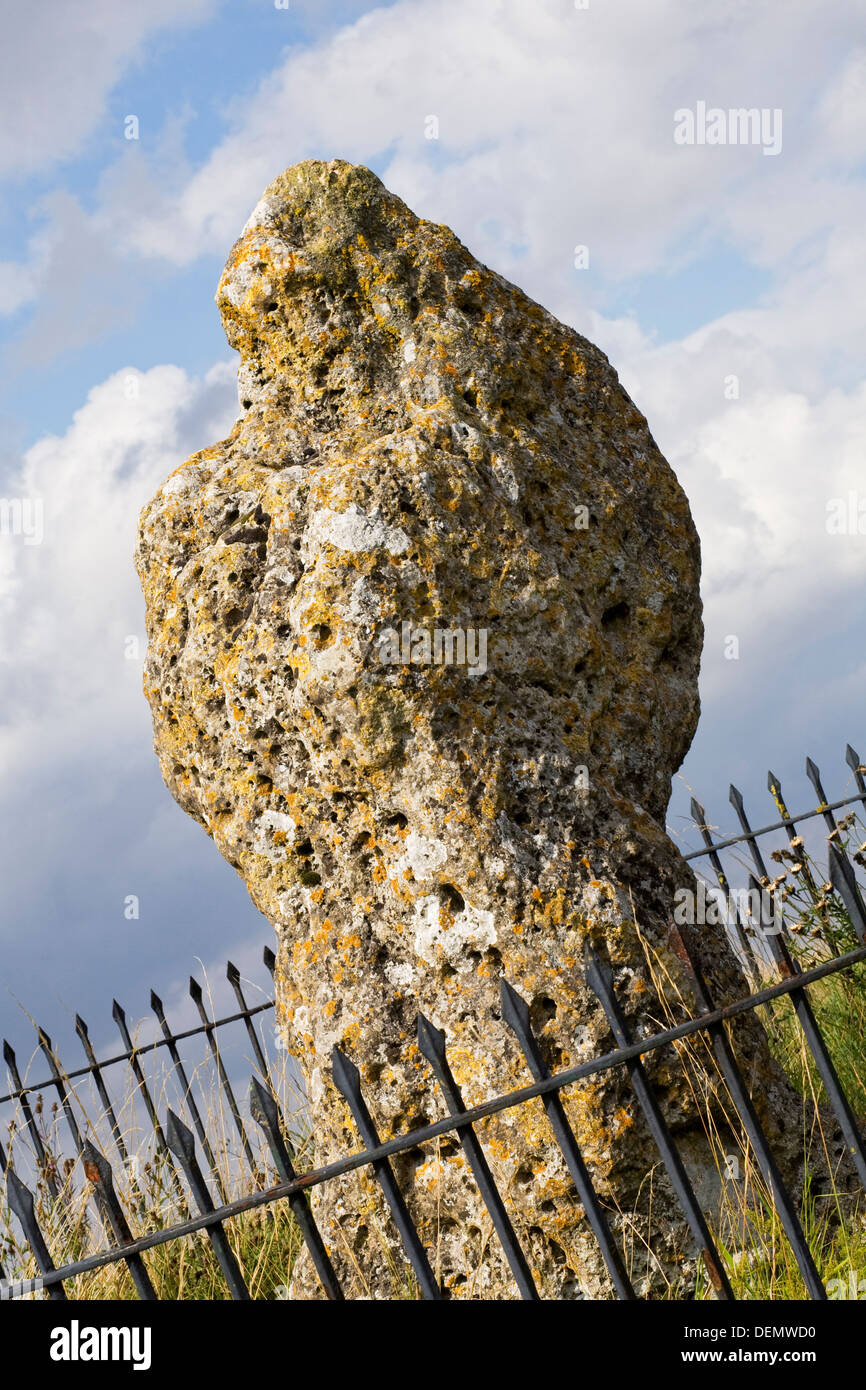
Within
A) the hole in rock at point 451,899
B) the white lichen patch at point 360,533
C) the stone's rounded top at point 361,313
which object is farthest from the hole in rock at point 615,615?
the hole in rock at point 451,899

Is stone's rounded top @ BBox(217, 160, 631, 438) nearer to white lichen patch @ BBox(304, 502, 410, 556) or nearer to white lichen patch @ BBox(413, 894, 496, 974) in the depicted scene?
white lichen patch @ BBox(304, 502, 410, 556)

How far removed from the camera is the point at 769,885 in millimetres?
6062

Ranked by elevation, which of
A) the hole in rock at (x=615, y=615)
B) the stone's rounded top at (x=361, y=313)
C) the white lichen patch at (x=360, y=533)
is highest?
the stone's rounded top at (x=361, y=313)

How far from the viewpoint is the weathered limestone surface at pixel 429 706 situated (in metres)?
3.52

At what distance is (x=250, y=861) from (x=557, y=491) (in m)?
1.80

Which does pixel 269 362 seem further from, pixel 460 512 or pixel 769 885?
pixel 769 885

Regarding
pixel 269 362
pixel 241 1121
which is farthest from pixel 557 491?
pixel 241 1121

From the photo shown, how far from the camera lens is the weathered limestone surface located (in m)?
3.52

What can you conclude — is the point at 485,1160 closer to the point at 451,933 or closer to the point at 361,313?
the point at 451,933

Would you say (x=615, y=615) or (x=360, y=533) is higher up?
(x=360, y=533)

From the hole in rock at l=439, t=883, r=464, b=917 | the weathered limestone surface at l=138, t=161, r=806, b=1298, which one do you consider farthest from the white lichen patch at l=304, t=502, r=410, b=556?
the hole in rock at l=439, t=883, r=464, b=917

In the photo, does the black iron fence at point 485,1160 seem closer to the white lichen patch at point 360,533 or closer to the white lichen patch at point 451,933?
the white lichen patch at point 451,933

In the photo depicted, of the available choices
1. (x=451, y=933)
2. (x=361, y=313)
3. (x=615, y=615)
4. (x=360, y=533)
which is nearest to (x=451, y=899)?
(x=451, y=933)

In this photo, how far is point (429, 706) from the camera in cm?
364
